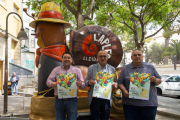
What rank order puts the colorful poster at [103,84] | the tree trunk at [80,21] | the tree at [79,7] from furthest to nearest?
the tree at [79,7] → the tree trunk at [80,21] → the colorful poster at [103,84]

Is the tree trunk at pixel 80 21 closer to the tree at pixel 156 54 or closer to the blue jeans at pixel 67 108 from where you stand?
the blue jeans at pixel 67 108

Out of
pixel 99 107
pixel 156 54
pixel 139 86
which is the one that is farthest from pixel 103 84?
pixel 156 54

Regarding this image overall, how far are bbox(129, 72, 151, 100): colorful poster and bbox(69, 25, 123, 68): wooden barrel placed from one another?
6.32 feet

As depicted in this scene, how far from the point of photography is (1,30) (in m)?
12.5

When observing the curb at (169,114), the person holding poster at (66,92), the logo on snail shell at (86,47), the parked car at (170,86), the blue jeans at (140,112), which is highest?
the logo on snail shell at (86,47)

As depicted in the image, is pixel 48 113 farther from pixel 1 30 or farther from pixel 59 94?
pixel 1 30

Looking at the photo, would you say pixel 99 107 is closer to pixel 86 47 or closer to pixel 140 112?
pixel 140 112

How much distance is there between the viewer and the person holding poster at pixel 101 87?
2.97m

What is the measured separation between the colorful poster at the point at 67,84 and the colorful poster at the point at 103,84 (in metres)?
0.38

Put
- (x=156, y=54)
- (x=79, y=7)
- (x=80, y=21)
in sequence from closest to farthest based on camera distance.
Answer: (x=80, y=21), (x=79, y=7), (x=156, y=54)

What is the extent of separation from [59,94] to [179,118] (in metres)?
4.60

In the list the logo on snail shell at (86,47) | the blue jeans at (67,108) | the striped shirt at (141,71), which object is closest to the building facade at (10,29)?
the logo on snail shell at (86,47)

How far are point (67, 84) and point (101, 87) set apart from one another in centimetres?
59

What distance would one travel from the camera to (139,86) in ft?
9.42
